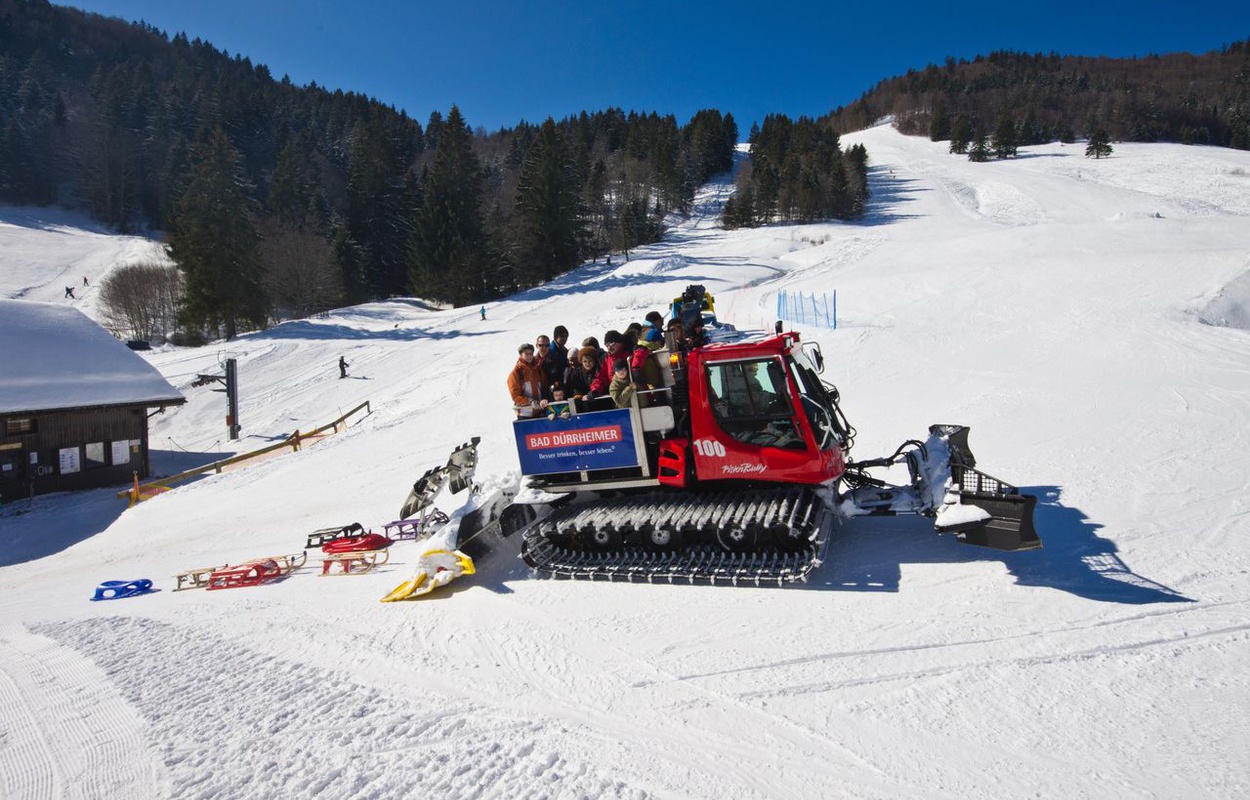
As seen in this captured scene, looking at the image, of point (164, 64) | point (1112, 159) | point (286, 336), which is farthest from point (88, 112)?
point (1112, 159)

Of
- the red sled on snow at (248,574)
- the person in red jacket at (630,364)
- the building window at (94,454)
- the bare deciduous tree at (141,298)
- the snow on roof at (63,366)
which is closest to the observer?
the person in red jacket at (630,364)

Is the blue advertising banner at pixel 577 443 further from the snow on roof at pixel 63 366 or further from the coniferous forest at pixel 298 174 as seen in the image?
the coniferous forest at pixel 298 174

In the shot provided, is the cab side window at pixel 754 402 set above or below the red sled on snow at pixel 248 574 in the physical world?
above

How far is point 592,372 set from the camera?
804cm

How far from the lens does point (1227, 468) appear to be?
8242mm


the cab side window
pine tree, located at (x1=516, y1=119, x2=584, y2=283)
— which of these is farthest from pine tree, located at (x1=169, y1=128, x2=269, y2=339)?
the cab side window

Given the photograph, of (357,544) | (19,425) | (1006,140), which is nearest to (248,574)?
(357,544)

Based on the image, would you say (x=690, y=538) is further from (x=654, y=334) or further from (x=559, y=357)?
(x=559, y=357)

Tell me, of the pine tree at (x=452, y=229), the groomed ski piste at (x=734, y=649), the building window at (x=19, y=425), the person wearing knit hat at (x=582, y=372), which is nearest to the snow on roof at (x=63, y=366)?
the building window at (x=19, y=425)

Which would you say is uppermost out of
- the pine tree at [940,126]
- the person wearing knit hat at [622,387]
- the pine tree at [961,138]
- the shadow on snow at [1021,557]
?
the pine tree at [940,126]

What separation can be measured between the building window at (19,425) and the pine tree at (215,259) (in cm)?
2032

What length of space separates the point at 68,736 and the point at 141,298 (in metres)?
51.6

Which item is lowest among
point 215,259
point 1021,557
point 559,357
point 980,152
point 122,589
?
point 122,589

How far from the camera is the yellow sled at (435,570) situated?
281 inches
